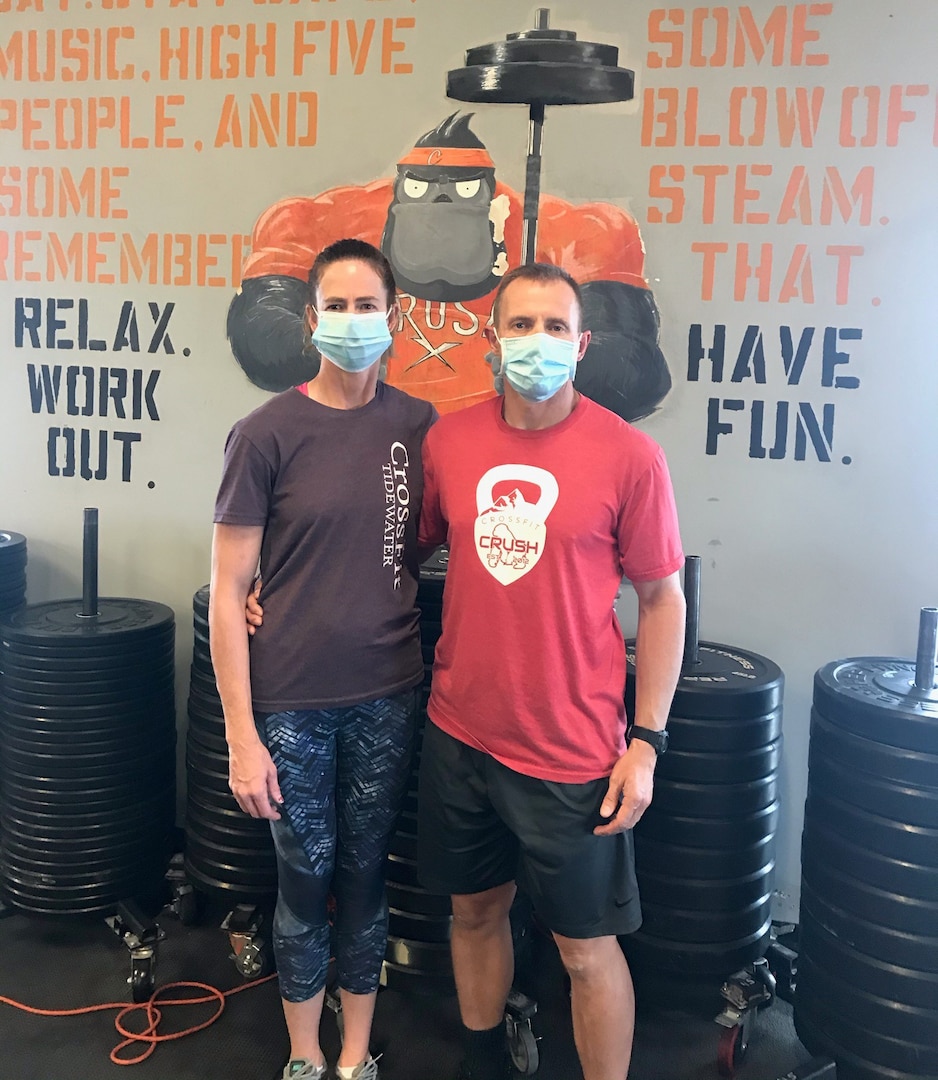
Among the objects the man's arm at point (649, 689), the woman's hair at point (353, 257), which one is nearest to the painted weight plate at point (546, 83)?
the woman's hair at point (353, 257)

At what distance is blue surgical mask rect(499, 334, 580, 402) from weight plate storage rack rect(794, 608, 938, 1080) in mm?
866

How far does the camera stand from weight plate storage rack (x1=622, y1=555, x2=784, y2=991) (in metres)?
1.83

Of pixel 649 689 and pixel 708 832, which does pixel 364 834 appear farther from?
pixel 708 832

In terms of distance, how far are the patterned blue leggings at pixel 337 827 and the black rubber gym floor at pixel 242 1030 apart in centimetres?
30

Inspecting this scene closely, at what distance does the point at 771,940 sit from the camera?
212 centimetres

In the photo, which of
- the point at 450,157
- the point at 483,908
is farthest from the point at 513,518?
the point at 450,157

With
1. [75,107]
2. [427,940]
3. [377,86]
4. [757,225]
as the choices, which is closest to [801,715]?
[427,940]

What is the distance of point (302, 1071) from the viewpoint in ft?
5.47

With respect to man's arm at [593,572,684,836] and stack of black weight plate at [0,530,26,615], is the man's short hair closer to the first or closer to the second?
man's arm at [593,572,684,836]

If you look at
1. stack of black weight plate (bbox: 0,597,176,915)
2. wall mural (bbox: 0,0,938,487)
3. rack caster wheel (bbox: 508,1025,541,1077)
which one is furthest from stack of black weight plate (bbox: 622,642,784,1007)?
stack of black weight plate (bbox: 0,597,176,915)

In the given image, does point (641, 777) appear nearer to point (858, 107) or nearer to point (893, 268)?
point (893, 268)

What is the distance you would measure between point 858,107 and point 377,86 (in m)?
1.16

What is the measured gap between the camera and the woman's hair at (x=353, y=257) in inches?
59.7

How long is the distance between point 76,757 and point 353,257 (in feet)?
4.76
